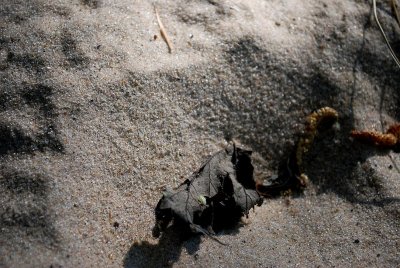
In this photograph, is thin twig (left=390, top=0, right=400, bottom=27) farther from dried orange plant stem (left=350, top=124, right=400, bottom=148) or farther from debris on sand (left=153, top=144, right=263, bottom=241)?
debris on sand (left=153, top=144, right=263, bottom=241)

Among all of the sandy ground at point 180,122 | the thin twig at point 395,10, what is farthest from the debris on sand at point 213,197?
the thin twig at point 395,10

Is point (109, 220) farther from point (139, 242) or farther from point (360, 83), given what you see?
point (360, 83)

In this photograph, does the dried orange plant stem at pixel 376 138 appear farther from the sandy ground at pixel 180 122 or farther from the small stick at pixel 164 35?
the small stick at pixel 164 35

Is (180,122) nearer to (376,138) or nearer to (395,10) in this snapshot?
(376,138)

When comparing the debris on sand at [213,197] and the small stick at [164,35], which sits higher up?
the small stick at [164,35]

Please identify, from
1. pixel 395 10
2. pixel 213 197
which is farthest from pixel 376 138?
pixel 213 197

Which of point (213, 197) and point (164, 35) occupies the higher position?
point (164, 35)

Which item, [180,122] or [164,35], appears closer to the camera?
[180,122]

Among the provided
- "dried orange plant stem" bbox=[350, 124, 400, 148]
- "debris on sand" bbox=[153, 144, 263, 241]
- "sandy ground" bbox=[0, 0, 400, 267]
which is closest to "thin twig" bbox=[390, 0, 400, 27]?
"sandy ground" bbox=[0, 0, 400, 267]
